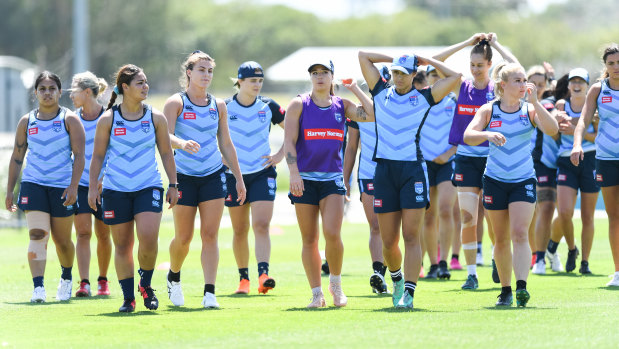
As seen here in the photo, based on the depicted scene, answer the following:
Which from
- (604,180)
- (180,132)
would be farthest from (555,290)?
(180,132)

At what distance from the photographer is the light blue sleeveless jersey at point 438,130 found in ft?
46.2

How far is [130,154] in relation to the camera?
416 inches

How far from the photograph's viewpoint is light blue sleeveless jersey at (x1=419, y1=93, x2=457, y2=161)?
14.1 m

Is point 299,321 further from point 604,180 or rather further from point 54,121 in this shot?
point 604,180

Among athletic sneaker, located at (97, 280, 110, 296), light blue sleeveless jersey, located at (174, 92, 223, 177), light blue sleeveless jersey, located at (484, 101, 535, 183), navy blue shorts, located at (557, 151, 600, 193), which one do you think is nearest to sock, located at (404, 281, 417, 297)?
light blue sleeveless jersey, located at (484, 101, 535, 183)

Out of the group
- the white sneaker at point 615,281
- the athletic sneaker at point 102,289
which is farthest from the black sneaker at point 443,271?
the athletic sneaker at point 102,289

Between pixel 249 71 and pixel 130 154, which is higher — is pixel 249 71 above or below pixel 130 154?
above

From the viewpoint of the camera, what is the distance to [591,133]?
14289 mm

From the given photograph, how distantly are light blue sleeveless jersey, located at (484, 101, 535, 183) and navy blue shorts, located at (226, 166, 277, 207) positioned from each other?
117 inches

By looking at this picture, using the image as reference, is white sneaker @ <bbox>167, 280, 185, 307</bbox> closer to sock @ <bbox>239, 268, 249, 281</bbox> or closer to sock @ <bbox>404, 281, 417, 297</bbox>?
sock @ <bbox>239, 268, 249, 281</bbox>

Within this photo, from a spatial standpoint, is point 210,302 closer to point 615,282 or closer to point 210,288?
point 210,288

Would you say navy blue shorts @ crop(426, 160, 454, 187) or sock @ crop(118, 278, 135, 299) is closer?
sock @ crop(118, 278, 135, 299)

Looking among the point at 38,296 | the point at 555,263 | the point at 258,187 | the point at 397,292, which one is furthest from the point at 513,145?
the point at 38,296

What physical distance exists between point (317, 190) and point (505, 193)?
68.7 inches
